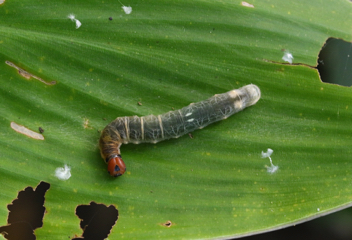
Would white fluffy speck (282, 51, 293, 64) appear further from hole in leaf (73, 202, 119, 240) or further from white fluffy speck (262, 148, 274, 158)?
hole in leaf (73, 202, 119, 240)

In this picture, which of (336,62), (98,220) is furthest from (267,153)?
(98,220)

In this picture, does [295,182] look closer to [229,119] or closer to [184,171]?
[229,119]

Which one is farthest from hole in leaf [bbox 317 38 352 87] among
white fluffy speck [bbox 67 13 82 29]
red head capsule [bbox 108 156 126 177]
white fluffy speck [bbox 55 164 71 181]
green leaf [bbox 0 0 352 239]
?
white fluffy speck [bbox 55 164 71 181]

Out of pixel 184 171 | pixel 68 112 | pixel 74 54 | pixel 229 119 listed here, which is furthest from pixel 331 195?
pixel 74 54

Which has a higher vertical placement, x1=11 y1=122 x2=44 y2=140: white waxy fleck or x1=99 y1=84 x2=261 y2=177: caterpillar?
x1=99 y1=84 x2=261 y2=177: caterpillar

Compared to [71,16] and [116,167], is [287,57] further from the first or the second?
[71,16]

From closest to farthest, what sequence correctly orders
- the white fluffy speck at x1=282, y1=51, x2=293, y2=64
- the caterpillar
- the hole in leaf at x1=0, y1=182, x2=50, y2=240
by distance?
the hole in leaf at x1=0, y1=182, x2=50, y2=240 → the caterpillar → the white fluffy speck at x1=282, y1=51, x2=293, y2=64

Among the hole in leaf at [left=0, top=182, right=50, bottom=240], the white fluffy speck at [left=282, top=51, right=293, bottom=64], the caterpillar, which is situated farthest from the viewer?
the white fluffy speck at [left=282, top=51, right=293, bottom=64]
